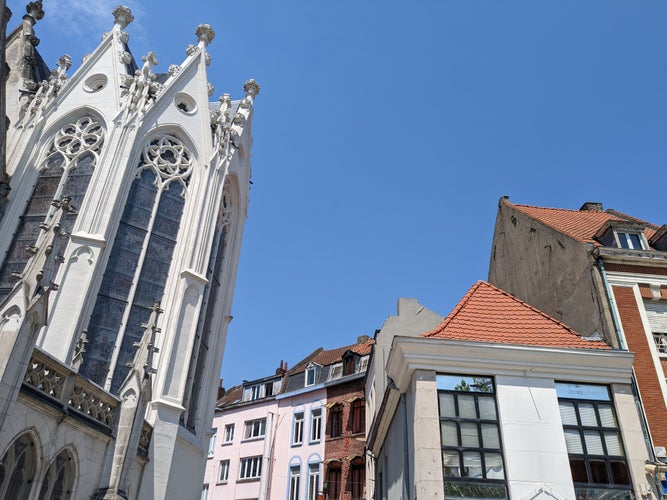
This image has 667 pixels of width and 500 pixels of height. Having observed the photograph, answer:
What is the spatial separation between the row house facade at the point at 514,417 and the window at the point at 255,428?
25194 mm

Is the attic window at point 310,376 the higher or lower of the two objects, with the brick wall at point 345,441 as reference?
higher

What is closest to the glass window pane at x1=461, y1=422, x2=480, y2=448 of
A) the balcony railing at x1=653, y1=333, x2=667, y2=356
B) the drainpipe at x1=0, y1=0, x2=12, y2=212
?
the balcony railing at x1=653, y1=333, x2=667, y2=356

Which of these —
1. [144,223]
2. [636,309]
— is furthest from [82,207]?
[636,309]

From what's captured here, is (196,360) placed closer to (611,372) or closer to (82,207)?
(82,207)

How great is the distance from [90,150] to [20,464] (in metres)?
11.6

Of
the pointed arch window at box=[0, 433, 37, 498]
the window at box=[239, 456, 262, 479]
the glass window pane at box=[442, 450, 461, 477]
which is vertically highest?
the window at box=[239, 456, 262, 479]

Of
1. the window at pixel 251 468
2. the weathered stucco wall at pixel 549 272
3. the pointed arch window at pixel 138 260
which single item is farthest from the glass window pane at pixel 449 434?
the window at pixel 251 468

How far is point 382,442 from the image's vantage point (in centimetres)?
1797

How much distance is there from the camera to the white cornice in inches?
465

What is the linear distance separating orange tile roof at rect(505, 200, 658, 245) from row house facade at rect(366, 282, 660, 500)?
16.3 feet

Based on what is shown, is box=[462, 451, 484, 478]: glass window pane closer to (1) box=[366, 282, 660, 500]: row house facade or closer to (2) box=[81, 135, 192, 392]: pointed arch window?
(1) box=[366, 282, 660, 500]: row house facade

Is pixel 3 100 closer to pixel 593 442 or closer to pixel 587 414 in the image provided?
pixel 587 414

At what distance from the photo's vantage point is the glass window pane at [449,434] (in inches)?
441

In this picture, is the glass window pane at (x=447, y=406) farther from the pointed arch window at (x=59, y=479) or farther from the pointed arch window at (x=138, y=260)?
the pointed arch window at (x=138, y=260)
